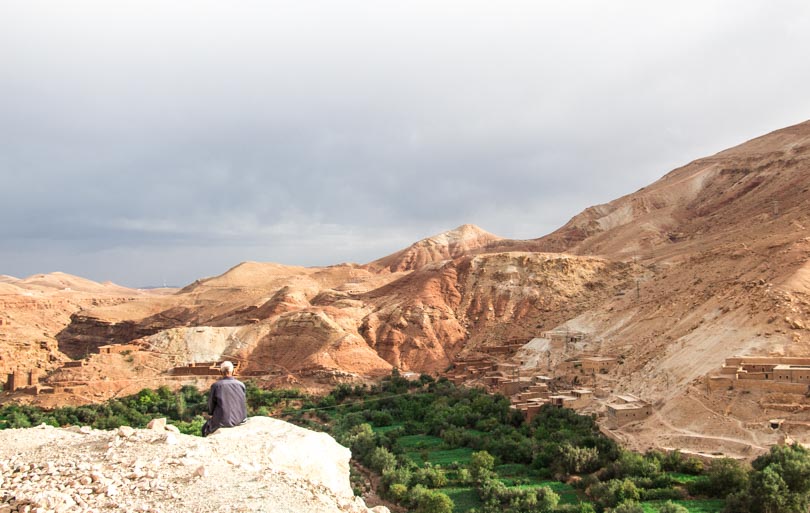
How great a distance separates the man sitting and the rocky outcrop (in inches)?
7.3

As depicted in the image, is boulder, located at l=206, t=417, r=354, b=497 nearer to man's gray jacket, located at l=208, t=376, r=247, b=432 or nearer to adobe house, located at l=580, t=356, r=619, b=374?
man's gray jacket, located at l=208, t=376, r=247, b=432

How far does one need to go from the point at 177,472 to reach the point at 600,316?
3171 centimetres

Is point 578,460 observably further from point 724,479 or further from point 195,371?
point 195,371

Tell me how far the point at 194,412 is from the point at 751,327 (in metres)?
24.1

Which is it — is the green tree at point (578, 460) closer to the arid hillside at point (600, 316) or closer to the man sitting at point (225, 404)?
the arid hillside at point (600, 316)

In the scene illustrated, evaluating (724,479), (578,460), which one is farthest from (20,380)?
(724,479)

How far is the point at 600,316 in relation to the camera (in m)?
34.2

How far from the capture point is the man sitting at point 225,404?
6.61 metres

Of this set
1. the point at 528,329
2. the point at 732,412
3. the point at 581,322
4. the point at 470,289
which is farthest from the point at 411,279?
the point at 732,412

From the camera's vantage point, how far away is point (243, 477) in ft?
17.4

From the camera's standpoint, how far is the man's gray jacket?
6.61m

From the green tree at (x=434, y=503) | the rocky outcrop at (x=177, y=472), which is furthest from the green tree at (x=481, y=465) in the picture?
the rocky outcrop at (x=177, y=472)

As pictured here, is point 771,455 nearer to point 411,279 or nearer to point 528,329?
point 528,329

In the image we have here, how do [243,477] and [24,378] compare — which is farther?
[24,378]
